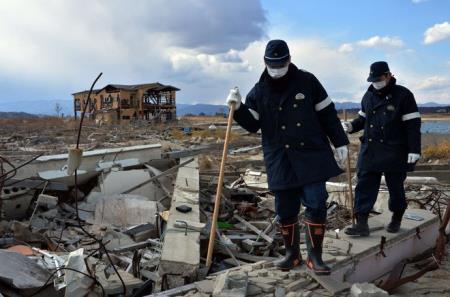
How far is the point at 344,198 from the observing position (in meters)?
8.93

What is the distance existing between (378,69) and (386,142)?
815 millimetres

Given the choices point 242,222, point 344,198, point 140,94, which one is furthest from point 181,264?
point 140,94

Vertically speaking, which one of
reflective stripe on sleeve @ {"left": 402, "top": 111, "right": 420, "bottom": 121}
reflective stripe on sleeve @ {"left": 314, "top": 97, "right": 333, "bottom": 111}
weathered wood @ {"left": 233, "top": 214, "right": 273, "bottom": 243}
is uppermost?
reflective stripe on sleeve @ {"left": 314, "top": 97, "right": 333, "bottom": 111}

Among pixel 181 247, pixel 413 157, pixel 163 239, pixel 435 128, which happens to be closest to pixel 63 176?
pixel 163 239

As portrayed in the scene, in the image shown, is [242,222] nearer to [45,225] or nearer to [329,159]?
[45,225]

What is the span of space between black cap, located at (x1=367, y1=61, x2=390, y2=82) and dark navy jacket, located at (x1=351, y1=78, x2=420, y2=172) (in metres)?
0.17

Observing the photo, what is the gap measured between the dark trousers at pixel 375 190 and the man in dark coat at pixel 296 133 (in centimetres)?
141

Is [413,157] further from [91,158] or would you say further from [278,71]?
[91,158]

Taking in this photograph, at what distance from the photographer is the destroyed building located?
44906 mm

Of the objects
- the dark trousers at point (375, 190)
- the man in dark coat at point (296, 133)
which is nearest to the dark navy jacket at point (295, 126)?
the man in dark coat at point (296, 133)

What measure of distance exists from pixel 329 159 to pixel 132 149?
709cm

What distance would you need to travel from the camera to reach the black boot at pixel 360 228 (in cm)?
524

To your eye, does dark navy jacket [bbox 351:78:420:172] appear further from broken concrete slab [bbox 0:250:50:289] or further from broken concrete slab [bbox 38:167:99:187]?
broken concrete slab [bbox 38:167:99:187]

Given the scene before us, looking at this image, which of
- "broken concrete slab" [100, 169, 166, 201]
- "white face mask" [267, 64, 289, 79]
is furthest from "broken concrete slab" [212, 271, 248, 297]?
"broken concrete slab" [100, 169, 166, 201]
